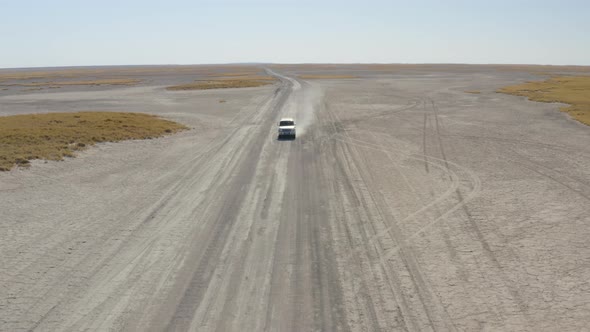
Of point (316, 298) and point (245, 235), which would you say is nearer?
point (316, 298)

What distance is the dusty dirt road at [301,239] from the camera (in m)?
10.6

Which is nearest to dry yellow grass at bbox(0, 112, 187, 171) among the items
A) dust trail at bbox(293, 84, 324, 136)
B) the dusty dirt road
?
the dusty dirt road

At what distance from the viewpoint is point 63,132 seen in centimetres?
3694

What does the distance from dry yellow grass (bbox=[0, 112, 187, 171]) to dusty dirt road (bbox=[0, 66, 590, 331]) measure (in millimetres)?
2192

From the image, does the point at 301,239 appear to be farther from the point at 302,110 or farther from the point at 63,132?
the point at 302,110

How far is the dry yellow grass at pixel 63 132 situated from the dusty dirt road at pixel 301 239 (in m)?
2.19

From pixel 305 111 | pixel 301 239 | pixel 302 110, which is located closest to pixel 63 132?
pixel 305 111

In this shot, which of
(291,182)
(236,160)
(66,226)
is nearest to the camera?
(66,226)

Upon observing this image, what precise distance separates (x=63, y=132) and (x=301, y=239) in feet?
97.5

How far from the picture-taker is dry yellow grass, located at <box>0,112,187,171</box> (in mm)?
29219

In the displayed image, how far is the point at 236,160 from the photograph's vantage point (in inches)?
1120

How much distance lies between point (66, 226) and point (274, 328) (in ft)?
35.7

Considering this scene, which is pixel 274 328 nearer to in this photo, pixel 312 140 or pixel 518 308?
pixel 518 308

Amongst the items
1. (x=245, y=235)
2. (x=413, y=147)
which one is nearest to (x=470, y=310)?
(x=245, y=235)
